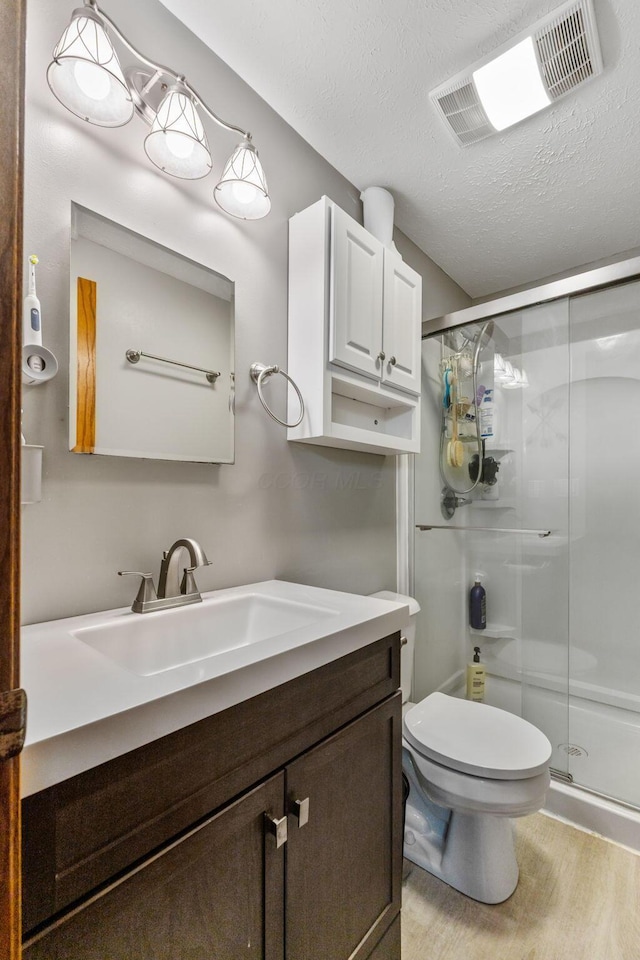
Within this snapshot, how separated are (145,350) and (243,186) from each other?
56 cm

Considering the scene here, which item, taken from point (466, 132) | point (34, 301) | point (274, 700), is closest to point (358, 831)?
point (274, 700)

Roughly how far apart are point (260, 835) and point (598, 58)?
2.05m

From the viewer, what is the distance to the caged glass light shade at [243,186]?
1.24m

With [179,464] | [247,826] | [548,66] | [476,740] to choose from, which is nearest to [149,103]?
[179,464]

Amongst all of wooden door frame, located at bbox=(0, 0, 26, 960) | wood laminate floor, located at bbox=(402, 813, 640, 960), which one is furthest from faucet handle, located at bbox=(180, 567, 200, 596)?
wood laminate floor, located at bbox=(402, 813, 640, 960)

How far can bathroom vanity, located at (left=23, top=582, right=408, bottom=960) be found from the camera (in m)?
0.52

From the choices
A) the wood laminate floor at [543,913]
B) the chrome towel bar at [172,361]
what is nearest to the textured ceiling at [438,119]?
the chrome towel bar at [172,361]

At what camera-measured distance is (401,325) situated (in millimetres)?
1725

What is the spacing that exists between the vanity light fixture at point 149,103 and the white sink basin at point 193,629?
3.53 feet

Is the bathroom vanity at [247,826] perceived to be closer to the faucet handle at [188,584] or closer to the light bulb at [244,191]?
the faucet handle at [188,584]

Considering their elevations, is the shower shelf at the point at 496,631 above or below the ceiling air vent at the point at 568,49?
below

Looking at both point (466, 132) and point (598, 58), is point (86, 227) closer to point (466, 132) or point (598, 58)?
point (466, 132)

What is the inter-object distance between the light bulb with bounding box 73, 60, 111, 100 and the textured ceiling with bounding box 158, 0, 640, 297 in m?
0.45

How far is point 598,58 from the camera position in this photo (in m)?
1.28
